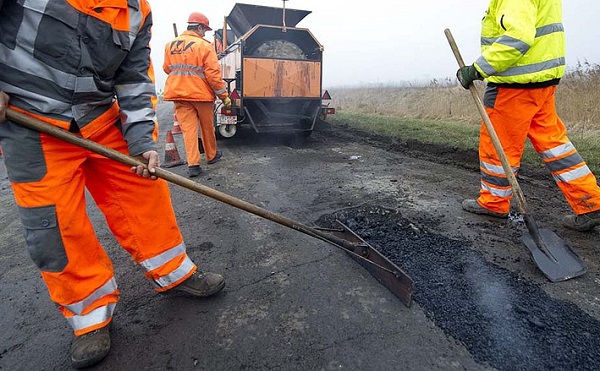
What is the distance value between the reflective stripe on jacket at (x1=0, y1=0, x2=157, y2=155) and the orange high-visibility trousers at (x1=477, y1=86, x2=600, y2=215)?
2603 mm

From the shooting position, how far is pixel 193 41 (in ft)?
14.8

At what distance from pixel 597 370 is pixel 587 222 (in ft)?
5.30

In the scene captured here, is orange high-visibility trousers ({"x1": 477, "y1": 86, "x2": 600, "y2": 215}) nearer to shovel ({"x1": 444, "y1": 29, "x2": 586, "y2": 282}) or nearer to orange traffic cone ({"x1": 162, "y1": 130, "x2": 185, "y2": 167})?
shovel ({"x1": 444, "y1": 29, "x2": 586, "y2": 282})

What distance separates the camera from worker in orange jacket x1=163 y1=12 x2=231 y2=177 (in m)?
4.53

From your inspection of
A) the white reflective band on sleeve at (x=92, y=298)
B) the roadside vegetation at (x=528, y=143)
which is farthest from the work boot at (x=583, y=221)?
the white reflective band on sleeve at (x=92, y=298)

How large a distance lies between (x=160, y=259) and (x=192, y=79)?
130 inches

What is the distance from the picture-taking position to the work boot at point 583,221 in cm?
260

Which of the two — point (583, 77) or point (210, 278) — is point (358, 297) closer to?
point (210, 278)

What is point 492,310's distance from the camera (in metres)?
1.81

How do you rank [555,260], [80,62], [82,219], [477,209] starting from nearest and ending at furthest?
1. [80,62]
2. [82,219]
3. [555,260]
4. [477,209]

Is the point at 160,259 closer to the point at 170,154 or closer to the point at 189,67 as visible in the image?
the point at 189,67

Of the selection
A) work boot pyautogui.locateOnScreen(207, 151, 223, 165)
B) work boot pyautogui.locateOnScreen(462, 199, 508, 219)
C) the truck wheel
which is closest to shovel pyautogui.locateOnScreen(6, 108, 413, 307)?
work boot pyautogui.locateOnScreen(462, 199, 508, 219)

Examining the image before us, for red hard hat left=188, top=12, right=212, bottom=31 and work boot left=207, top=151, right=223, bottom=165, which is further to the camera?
work boot left=207, top=151, right=223, bottom=165

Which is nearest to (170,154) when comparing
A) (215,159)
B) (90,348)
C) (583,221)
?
(215,159)
